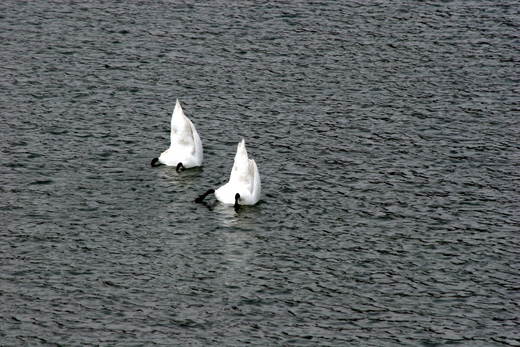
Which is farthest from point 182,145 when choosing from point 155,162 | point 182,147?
point 155,162

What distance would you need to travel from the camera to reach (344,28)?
44.8 m

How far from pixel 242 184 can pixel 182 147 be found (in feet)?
11.2

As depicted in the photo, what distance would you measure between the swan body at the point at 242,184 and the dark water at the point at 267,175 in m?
0.39

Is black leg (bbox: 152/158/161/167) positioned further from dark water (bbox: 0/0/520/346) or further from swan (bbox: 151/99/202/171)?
dark water (bbox: 0/0/520/346)

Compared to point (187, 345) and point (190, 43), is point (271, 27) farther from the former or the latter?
point (187, 345)

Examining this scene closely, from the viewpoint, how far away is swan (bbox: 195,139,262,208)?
98.4 feet

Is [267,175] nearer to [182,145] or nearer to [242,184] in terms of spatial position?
[242,184]

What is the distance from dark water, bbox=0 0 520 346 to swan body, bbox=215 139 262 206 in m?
0.39

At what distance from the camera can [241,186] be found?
30.1 meters

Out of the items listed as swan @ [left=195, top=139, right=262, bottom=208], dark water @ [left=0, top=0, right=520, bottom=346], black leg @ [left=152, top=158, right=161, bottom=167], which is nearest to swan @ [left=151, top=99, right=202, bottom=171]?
→ black leg @ [left=152, top=158, right=161, bottom=167]

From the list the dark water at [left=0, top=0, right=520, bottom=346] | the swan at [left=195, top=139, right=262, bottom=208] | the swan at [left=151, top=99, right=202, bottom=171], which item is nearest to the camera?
the dark water at [left=0, top=0, right=520, bottom=346]

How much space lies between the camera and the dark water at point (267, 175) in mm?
23875

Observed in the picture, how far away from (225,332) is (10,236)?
27.3 feet

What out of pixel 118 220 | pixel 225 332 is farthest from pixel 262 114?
pixel 225 332
